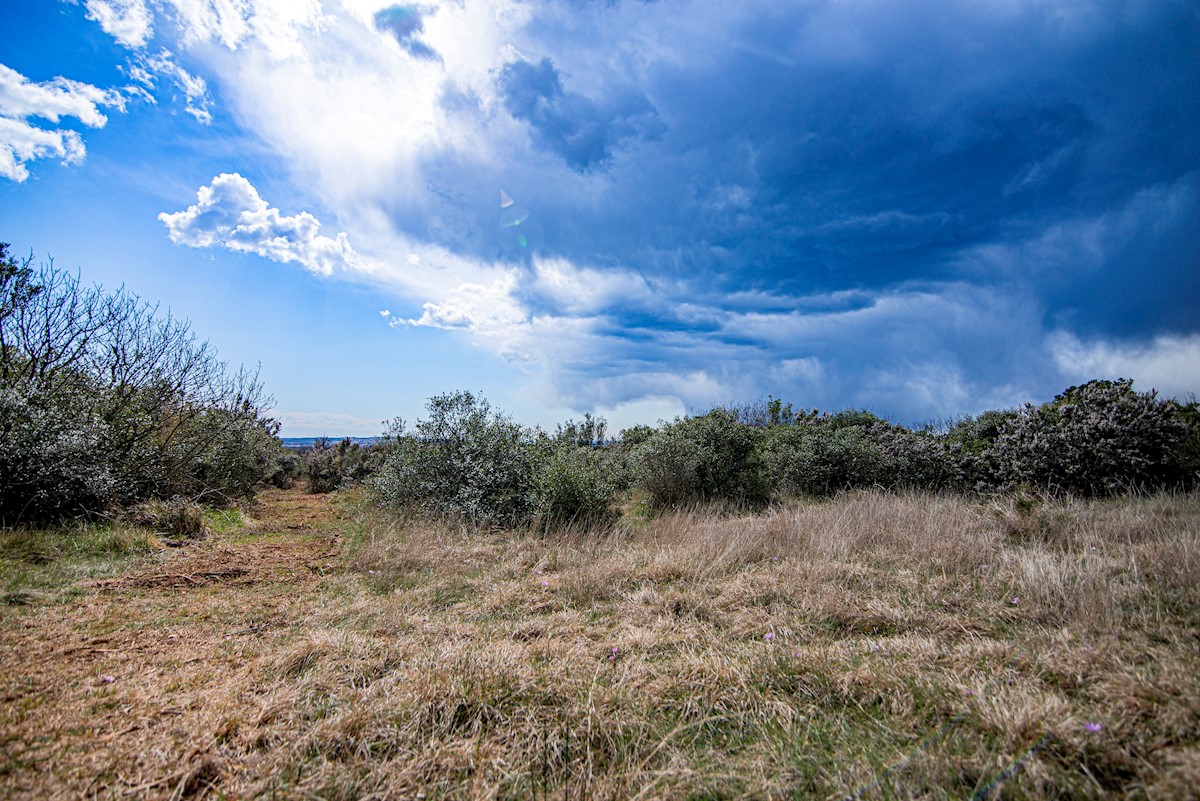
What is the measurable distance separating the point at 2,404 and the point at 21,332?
4916 millimetres

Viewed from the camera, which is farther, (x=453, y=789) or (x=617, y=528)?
(x=617, y=528)

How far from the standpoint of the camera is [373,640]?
386cm

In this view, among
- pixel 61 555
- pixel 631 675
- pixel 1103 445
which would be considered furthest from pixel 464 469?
pixel 1103 445

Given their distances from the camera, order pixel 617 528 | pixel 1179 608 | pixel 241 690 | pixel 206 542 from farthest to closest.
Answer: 1. pixel 617 528
2. pixel 206 542
3. pixel 1179 608
4. pixel 241 690

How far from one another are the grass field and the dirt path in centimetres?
2

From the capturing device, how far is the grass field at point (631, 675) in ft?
7.35

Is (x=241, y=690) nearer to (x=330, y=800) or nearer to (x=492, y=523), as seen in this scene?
(x=330, y=800)

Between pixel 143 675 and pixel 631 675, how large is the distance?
3.53 m

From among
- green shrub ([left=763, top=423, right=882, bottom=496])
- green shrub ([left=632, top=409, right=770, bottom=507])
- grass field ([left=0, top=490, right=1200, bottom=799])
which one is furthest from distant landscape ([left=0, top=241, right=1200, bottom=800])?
green shrub ([left=763, top=423, right=882, bottom=496])

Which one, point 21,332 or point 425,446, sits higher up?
point 21,332

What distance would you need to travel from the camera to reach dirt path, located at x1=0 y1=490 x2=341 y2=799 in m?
2.32

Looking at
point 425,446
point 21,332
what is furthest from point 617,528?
point 21,332

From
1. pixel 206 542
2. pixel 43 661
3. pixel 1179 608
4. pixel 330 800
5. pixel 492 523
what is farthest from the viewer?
pixel 492 523

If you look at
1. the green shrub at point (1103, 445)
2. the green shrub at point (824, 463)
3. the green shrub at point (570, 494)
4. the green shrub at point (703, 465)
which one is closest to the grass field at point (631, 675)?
the green shrub at point (570, 494)
